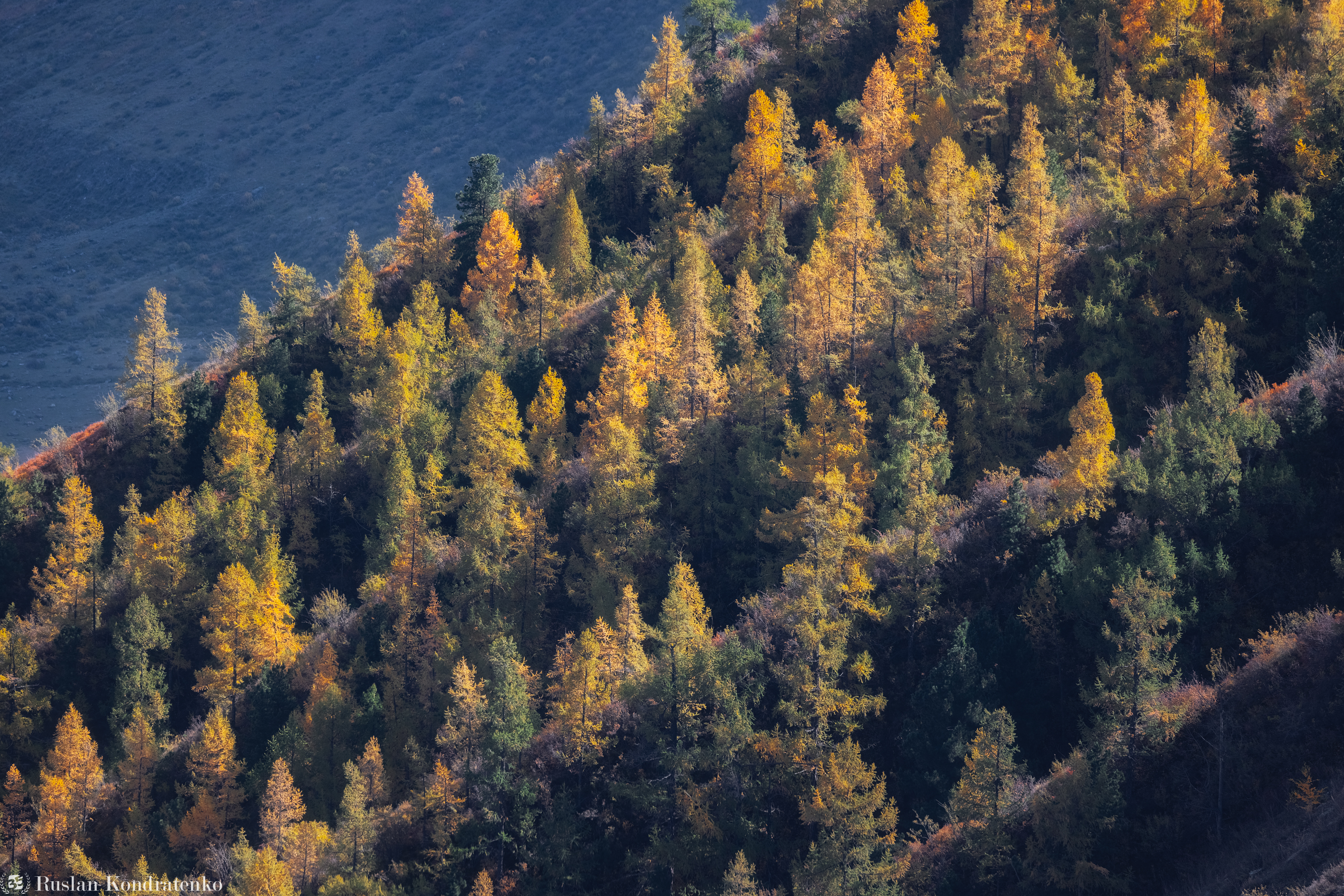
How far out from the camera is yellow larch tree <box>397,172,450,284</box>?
88938 mm

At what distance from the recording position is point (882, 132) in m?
78.5

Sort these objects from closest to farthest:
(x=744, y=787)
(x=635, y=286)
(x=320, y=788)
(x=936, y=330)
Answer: (x=744, y=787) → (x=320, y=788) → (x=936, y=330) → (x=635, y=286)

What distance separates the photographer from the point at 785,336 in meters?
64.6

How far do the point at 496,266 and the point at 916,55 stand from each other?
3137 cm

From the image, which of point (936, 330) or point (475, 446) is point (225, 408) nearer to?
point (475, 446)

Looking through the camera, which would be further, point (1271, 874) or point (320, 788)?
point (320, 788)

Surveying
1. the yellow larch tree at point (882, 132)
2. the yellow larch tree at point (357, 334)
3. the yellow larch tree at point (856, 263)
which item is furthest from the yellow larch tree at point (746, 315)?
the yellow larch tree at point (357, 334)

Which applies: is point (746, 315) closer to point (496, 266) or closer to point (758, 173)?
point (758, 173)

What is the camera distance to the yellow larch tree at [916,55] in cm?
8312

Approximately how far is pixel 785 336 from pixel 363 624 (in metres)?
26.5

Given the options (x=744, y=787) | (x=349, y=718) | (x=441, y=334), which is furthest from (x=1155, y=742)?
(x=441, y=334)

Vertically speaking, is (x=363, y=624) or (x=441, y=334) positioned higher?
(x=441, y=334)

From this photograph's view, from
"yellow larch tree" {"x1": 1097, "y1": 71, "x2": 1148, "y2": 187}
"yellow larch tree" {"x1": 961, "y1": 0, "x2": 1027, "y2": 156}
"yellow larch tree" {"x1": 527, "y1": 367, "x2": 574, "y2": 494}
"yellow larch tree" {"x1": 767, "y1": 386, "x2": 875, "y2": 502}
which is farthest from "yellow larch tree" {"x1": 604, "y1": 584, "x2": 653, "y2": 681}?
"yellow larch tree" {"x1": 961, "y1": 0, "x2": 1027, "y2": 156}

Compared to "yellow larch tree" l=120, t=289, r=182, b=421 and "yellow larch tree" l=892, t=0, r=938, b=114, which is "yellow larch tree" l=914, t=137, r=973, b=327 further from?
"yellow larch tree" l=120, t=289, r=182, b=421
